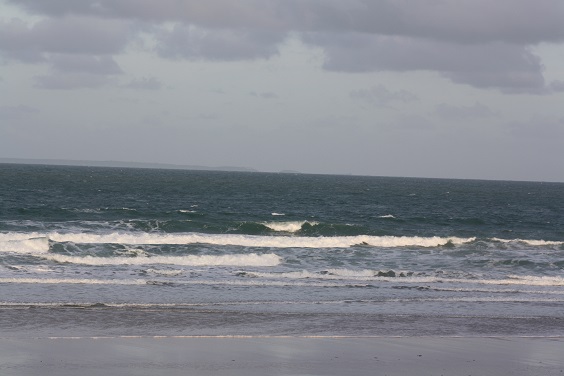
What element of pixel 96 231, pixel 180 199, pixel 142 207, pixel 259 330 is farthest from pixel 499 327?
pixel 180 199

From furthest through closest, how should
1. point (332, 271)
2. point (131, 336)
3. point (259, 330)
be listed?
point (332, 271) → point (259, 330) → point (131, 336)

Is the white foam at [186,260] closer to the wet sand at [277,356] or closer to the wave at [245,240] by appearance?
the wave at [245,240]

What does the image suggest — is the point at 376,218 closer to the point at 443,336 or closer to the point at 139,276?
the point at 139,276

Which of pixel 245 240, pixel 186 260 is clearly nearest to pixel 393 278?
pixel 186 260

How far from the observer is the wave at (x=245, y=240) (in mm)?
35750

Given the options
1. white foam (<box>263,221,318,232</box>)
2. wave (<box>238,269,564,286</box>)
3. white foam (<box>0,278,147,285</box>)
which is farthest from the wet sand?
white foam (<box>263,221,318,232</box>)

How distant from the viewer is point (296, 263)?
1172 inches

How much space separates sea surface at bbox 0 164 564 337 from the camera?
1669cm

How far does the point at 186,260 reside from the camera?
30.1 meters

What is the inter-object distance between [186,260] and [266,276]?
5.56 m

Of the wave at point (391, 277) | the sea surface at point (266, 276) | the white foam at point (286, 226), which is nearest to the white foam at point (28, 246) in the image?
the sea surface at point (266, 276)

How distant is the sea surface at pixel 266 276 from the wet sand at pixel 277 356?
95 centimetres

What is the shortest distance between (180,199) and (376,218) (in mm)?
21443

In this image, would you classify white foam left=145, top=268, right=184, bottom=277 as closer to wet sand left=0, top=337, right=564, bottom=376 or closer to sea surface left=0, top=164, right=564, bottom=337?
sea surface left=0, top=164, right=564, bottom=337
